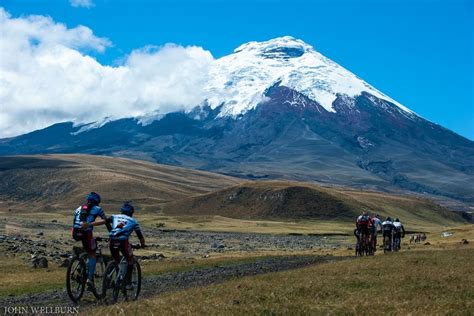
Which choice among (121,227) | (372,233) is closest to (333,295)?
(121,227)

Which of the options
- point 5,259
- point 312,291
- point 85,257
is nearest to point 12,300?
point 85,257

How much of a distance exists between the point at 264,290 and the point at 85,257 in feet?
19.7

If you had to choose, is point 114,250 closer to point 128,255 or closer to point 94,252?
point 128,255

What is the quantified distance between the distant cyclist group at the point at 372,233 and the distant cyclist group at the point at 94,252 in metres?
25.7

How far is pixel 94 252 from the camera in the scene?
798 inches

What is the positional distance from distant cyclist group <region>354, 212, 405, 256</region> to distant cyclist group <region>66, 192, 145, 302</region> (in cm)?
2571

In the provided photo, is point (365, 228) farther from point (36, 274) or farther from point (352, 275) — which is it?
point (36, 274)

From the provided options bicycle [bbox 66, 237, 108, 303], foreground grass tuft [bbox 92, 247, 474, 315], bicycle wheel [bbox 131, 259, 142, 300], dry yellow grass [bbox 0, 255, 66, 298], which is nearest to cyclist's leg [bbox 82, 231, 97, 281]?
bicycle [bbox 66, 237, 108, 303]

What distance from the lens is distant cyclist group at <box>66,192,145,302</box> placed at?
19.8m

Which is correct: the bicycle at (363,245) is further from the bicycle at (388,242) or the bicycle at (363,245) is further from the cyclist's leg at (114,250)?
the cyclist's leg at (114,250)

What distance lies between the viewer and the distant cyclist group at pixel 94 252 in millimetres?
19844

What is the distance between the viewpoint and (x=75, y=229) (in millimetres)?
20094

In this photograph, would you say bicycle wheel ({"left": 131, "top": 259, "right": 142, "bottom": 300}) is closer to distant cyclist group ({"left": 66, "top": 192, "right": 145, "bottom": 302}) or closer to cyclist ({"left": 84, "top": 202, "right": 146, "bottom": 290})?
distant cyclist group ({"left": 66, "top": 192, "right": 145, "bottom": 302})

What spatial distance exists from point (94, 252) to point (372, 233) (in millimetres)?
28499
